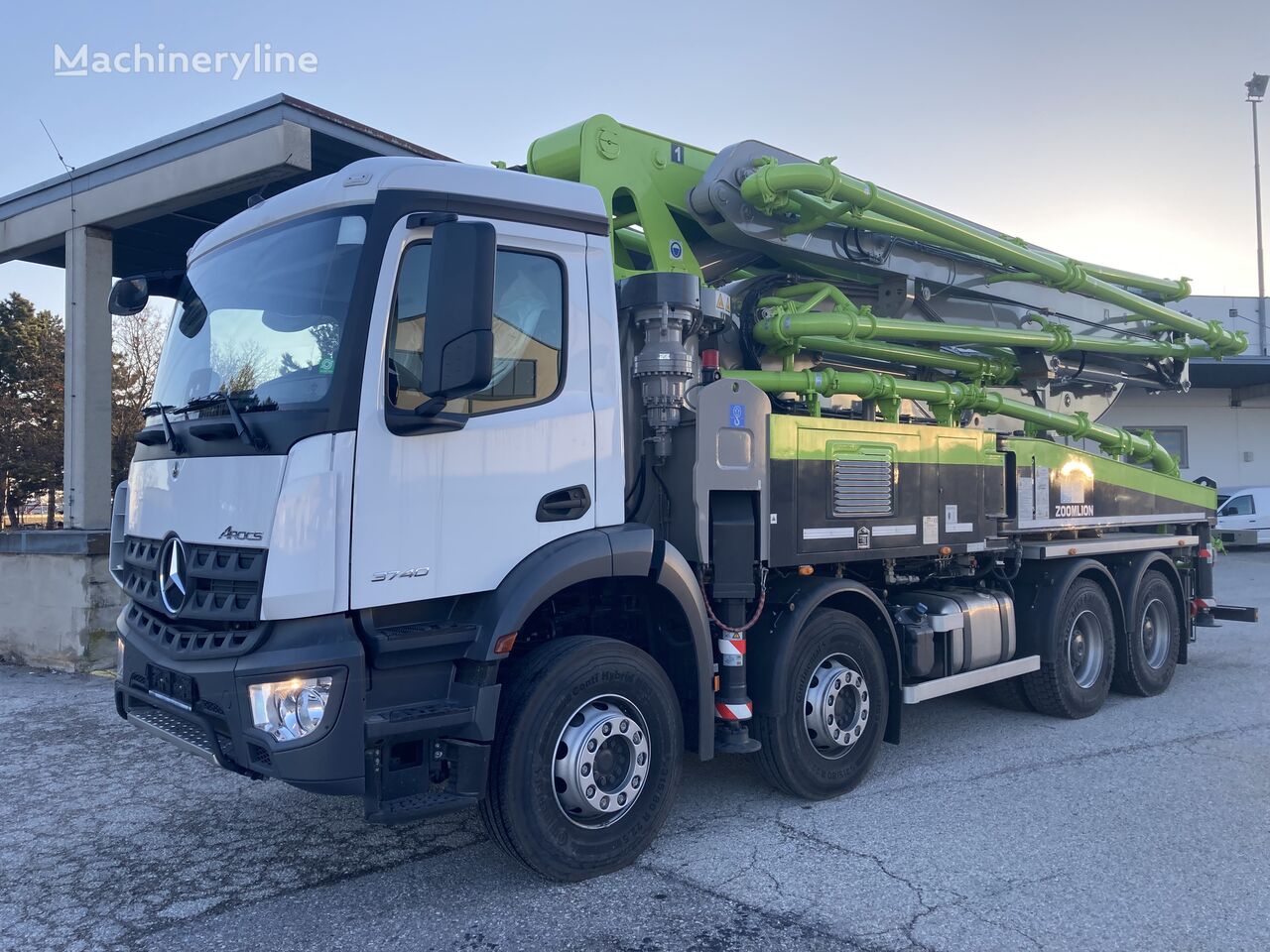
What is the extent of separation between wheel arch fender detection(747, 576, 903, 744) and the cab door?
1.35 m

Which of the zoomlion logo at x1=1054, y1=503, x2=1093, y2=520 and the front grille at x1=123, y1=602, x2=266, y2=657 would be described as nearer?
the front grille at x1=123, y1=602, x2=266, y2=657

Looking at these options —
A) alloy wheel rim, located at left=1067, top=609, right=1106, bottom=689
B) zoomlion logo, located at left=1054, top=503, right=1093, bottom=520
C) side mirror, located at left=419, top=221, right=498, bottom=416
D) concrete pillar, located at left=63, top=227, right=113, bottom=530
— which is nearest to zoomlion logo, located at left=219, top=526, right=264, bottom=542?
side mirror, located at left=419, top=221, right=498, bottom=416

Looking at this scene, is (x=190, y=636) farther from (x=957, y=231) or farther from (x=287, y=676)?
(x=957, y=231)

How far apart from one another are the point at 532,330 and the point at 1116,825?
12.3 ft

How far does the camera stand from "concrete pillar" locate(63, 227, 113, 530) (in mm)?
10500

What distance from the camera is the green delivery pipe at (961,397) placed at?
19.9 feet

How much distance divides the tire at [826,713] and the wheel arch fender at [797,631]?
2.4 inches

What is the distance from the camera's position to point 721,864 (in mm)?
4516

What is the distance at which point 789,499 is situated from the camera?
5.26 metres

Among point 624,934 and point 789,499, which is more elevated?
point 789,499

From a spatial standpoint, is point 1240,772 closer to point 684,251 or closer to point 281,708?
point 684,251

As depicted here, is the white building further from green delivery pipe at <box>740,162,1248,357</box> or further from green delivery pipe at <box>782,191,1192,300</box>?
green delivery pipe at <box>782,191,1192,300</box>

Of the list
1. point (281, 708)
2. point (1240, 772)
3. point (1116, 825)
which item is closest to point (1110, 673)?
point (1240, 772)

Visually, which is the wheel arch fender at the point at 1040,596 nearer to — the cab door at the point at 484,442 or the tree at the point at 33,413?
the cab door at the point at 484,442
